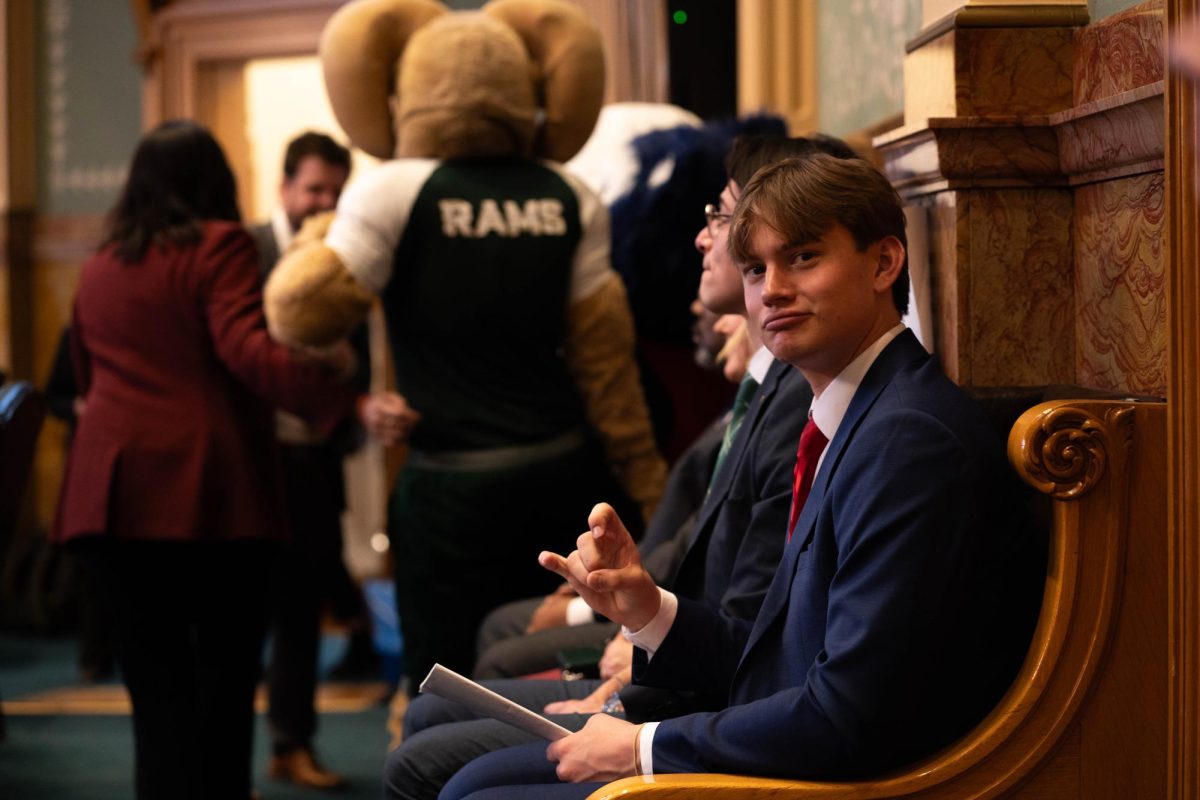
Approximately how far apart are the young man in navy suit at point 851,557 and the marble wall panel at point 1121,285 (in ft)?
0.92

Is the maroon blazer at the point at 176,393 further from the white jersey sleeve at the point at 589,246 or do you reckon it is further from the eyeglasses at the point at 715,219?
the eyeglasses at the point at 715,219

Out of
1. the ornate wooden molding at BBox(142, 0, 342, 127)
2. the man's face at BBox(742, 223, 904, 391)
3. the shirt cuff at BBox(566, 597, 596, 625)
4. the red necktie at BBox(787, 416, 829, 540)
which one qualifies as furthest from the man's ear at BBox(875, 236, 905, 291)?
the ornate wooden molding at BBox(142, 0, 342, 127)

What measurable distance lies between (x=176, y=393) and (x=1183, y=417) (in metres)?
1.93

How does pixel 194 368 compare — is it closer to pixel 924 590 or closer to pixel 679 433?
pixel 679 433

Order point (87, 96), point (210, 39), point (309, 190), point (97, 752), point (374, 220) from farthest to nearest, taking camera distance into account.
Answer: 1. point (87, 96)
2. point (210, 39)
3. point (97, 752)
4. point (309, 190)
5. point (374, 220)

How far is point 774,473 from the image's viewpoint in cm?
177

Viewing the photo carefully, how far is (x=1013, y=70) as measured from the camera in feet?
6.01

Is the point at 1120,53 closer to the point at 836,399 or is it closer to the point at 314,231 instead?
the point at 836,399

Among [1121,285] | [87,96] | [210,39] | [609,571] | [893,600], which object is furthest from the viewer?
[87,96]

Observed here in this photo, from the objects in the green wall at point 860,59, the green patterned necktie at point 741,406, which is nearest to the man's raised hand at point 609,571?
the green patterned necktie at point 741,406

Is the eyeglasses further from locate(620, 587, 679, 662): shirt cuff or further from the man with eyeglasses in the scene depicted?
locate(620, 587, 679, 662): shirt cuff

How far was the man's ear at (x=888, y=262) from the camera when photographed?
149cm

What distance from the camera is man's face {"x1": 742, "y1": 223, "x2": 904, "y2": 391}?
146cm

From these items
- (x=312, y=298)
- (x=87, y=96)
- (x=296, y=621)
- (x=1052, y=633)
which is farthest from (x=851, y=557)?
(x=87, y=96)
